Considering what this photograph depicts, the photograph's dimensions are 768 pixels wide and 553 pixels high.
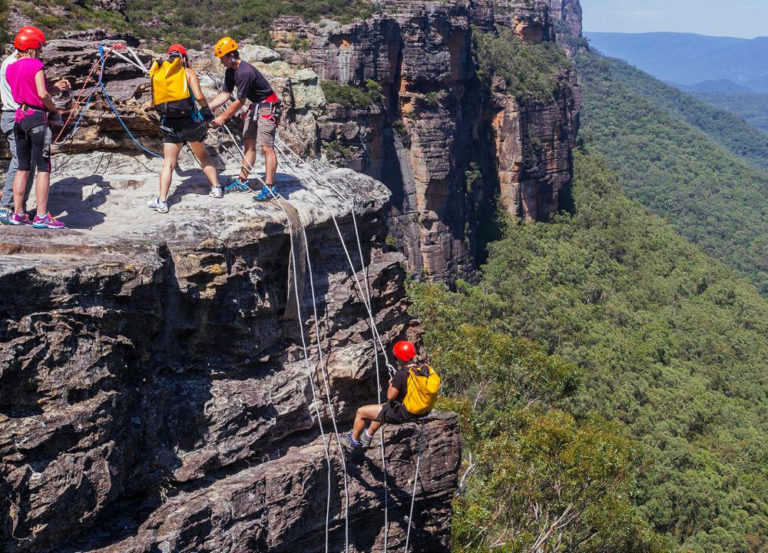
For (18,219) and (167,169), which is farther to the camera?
(167,169)

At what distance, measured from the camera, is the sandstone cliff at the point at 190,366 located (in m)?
6.19

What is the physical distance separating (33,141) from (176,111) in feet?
5.23

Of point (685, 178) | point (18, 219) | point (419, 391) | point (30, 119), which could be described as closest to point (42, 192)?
point (18, 219)

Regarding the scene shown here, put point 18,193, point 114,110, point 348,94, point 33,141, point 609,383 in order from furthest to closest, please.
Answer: point 348,94
point 609,383
point 114,110
point 33,141
point 18,193

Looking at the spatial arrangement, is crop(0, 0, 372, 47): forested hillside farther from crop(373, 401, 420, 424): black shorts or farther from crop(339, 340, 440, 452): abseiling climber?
crop(373, 401, 420, 424): black shorts

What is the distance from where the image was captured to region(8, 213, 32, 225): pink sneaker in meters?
7.41

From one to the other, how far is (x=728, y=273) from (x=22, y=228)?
72027mm

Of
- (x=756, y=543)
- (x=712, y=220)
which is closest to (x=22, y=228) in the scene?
(x=756, y=543)

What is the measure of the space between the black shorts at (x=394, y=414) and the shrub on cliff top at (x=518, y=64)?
53.7m

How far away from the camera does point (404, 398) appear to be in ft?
27.6

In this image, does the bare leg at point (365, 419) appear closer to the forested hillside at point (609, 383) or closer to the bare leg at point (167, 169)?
the bare leg at point (167, 169)

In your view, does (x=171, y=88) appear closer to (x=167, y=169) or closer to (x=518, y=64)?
(x=167, y=169)

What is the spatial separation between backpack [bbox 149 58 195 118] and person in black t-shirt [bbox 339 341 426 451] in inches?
147

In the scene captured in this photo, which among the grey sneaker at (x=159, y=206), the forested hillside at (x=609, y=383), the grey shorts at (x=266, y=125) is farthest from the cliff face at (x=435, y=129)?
the grey sneaker at (x=159, y=206)
